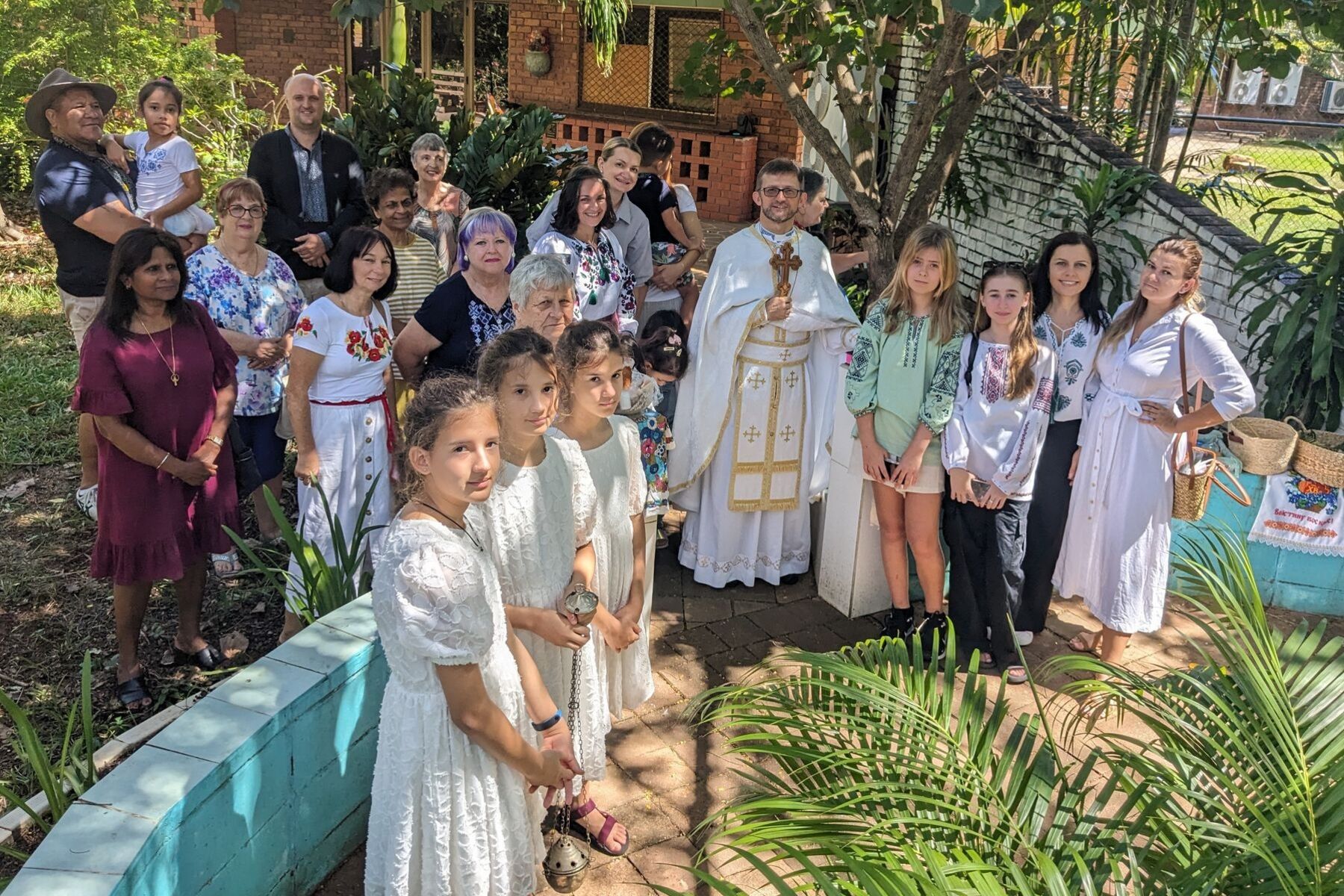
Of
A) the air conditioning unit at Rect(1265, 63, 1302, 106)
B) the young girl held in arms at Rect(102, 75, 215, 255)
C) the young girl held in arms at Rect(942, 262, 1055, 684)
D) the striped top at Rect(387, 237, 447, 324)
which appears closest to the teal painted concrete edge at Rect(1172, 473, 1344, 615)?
the young girl held in arms at Rect(942, 262, 1055, 684)

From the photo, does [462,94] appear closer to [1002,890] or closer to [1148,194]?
[1148,194]

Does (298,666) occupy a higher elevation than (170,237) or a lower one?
lower

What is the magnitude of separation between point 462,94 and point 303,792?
49.3ft

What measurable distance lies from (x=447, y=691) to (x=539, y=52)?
13398 millimetres

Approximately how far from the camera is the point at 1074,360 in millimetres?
4738

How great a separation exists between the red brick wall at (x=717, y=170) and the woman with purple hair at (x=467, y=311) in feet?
29.2

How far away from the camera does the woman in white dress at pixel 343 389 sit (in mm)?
4449

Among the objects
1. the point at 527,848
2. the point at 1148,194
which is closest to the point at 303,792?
the point at 527,848

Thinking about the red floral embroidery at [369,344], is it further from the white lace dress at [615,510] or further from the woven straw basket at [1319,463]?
the woven straw basket at [1319,463]

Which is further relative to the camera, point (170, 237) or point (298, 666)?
point (170, 237)

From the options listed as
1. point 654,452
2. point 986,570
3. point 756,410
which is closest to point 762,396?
point 756,410

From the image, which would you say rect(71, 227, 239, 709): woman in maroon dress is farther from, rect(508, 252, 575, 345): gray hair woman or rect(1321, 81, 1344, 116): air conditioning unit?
rect(1321, 81, 1344, 116): air conditioning unit

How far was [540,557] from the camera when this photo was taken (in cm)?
317

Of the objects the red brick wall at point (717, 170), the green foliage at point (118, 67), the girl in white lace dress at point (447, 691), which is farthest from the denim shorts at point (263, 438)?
the red brick wall at point (717, 170)
